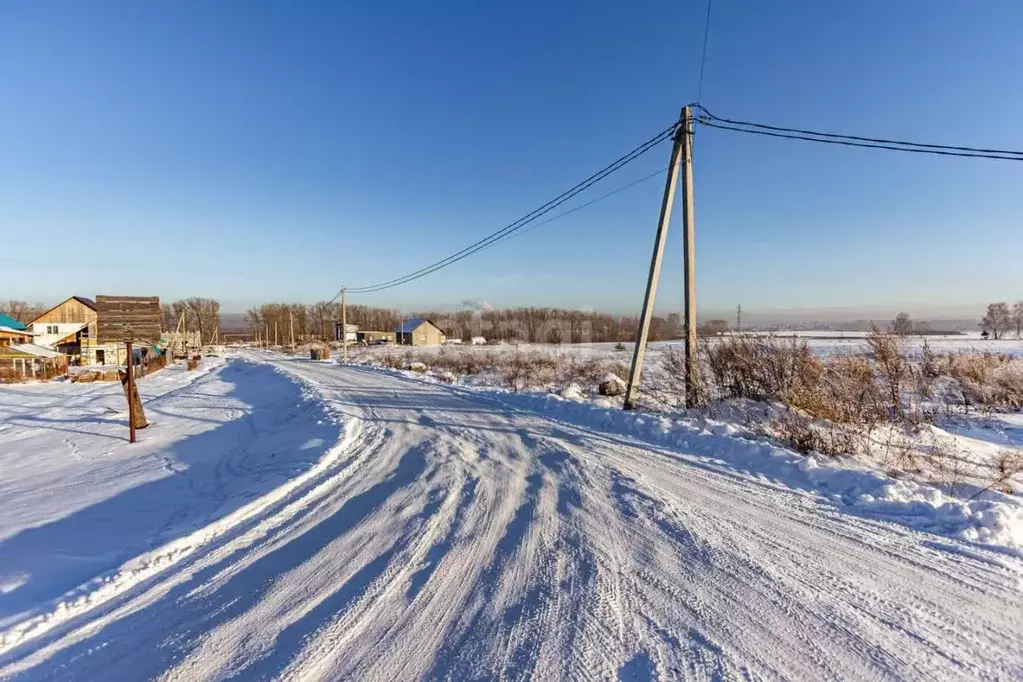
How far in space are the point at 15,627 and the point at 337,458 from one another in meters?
4.20

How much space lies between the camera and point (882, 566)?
11.2 feet

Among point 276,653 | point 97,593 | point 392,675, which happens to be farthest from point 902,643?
point 97,593

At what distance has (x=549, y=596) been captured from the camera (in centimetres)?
300

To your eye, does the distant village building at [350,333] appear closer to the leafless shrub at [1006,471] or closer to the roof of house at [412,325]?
the roof of house at [412,325]

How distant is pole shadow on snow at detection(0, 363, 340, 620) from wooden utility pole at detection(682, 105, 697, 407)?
7.27m

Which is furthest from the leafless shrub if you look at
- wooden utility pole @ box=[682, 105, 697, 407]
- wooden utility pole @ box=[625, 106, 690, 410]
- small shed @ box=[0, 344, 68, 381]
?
small shed @ box=[0, 344, 68, 381]

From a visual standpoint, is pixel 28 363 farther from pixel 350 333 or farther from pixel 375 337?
Result: pixel 375 337

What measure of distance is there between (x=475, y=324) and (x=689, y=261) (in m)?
95.4

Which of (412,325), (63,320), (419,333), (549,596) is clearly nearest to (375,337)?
(412,325)

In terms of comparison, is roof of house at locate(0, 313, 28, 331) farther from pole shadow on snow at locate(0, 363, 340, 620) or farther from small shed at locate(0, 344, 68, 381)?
pole shadow on snow at locate(0, 363, 340, 620)

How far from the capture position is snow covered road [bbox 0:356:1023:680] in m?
2.42

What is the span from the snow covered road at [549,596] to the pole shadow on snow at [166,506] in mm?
421

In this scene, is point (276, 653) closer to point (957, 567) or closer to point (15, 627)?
point (15, 627)

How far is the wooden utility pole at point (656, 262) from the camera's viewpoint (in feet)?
31.9
